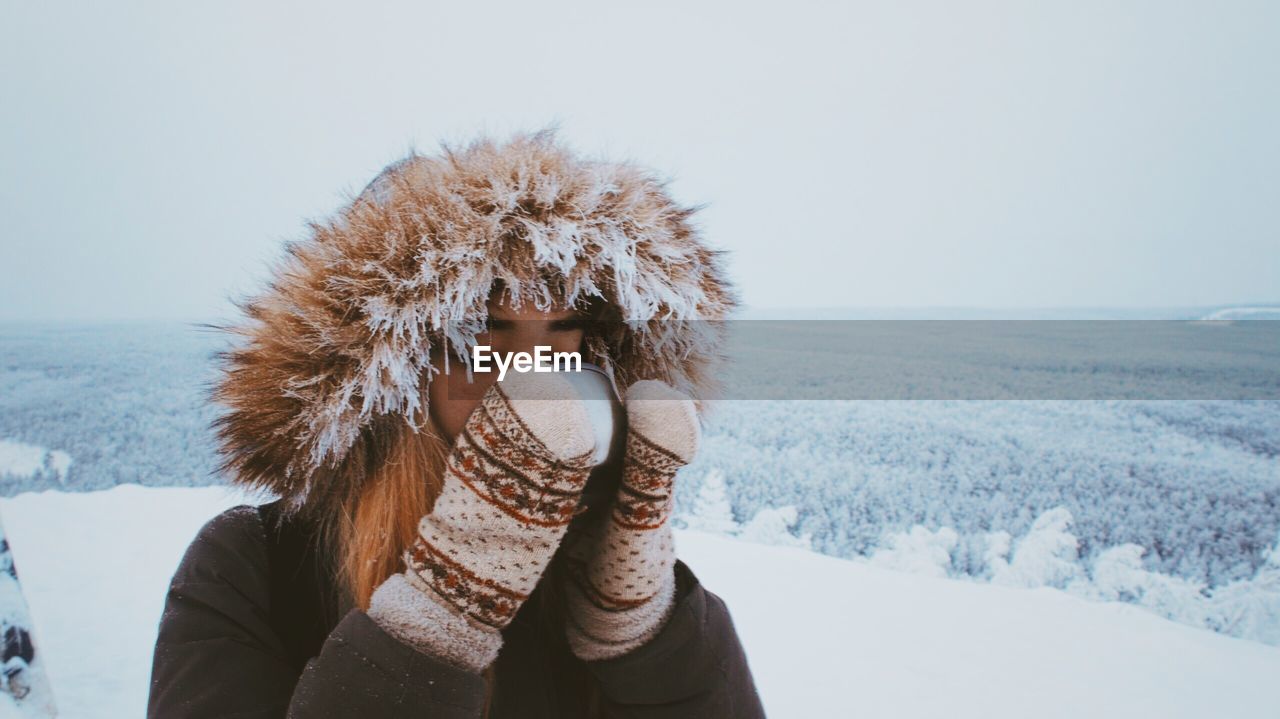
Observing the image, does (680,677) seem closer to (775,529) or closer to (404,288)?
(404,288)

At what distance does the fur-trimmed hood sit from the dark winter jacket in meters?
0.11

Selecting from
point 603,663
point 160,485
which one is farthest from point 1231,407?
point 160,485

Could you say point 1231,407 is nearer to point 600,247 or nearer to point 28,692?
point 600,247

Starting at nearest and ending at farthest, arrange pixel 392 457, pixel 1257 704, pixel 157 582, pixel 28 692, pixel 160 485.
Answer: pixel 392 457 → pixel 28 692 → pixel 1257 704 → pixel 157 582 → pixel 160 485

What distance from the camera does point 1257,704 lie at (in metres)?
2.52

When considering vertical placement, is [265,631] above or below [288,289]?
below

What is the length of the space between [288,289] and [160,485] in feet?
20.5

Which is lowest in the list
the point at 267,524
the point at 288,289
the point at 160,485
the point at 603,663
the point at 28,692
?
the point at 160,485

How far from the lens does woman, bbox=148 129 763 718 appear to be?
2.49 feet

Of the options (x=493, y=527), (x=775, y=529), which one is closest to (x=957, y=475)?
(x=775, y=529)

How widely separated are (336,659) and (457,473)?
236 mm

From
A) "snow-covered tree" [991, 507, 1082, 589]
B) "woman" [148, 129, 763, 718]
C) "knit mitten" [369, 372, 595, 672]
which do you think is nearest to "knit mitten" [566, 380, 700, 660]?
"woman" [148, 129, 763, 718]

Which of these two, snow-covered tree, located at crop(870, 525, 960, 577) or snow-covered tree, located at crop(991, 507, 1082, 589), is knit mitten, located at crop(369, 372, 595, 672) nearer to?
snow-covered tree, located at crop(870, 525, 960, 577)

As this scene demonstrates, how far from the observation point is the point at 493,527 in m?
0.76
